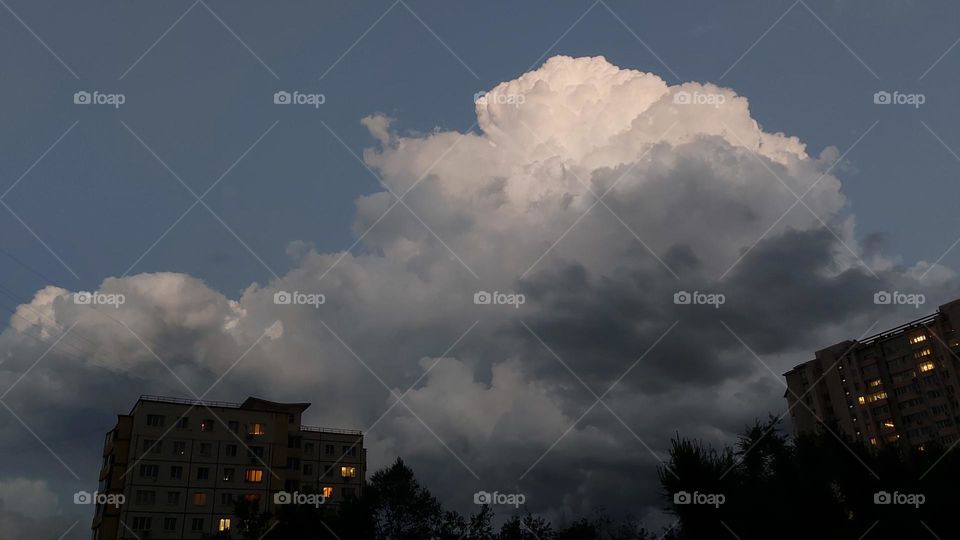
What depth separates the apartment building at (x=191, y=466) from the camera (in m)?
71.1

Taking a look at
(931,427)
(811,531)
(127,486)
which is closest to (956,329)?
(931,427)

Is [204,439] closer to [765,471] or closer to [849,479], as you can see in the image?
[765,471]

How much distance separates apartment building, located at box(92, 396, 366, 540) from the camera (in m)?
71.1
